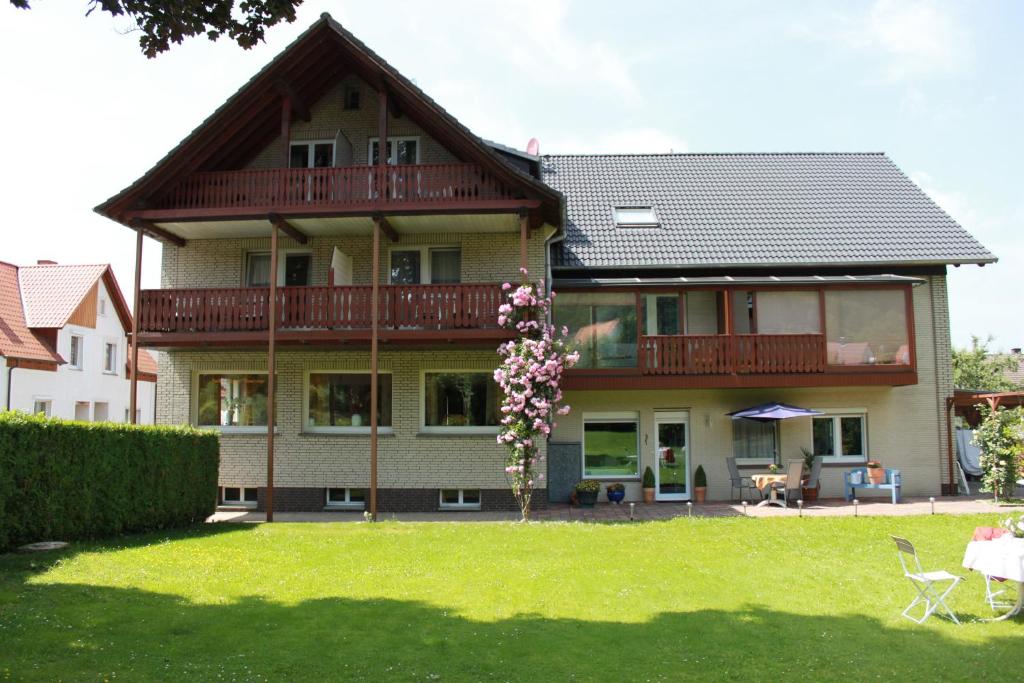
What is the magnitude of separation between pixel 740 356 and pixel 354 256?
887cm

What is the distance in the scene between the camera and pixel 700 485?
19.1 m

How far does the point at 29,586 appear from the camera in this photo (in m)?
8.59

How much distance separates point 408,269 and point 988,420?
513 inches

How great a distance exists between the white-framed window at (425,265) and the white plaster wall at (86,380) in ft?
44.4

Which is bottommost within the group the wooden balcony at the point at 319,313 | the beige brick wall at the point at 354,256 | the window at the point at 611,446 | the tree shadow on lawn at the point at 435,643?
the tree shadow on lawn at the point at 435,643

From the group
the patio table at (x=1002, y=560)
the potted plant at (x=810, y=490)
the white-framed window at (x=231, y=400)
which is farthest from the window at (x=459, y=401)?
the patio table at (x=1002, y=560)

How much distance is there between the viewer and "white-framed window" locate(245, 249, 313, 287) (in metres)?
18.7

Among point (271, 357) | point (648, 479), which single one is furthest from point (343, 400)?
point (648, 479)

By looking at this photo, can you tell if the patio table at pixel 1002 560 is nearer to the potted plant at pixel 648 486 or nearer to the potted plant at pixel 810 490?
the potted plant at pixel 810 490

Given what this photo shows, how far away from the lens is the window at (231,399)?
60.0 feet

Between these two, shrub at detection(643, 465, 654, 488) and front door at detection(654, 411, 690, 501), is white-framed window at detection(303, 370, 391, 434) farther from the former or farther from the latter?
front door at detection(654, 411, 690, 501)

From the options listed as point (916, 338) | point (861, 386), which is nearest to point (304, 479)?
point (861, 386)

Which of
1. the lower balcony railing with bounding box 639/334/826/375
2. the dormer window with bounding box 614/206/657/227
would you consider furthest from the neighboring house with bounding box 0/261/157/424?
the lower balcony railing with bounding box 639/334/826/375

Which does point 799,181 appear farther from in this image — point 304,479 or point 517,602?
point 517,602
